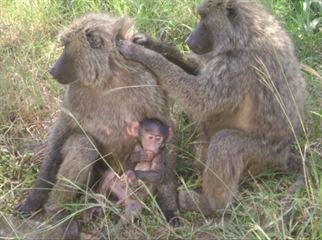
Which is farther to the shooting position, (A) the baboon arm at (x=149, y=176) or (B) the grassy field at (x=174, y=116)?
(A) the baboon arm at (x=149, y=176)

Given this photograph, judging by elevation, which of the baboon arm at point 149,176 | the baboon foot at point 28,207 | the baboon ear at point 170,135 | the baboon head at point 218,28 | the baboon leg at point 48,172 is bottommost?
the baboon foot at point 28,207

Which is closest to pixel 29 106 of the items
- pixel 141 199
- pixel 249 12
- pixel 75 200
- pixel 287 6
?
pixel 75 200

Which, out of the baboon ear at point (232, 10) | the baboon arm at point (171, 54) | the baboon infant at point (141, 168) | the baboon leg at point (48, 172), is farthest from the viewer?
the baboon arm at point (171, 54)

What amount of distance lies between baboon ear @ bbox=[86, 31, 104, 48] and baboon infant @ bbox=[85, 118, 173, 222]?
495 mm

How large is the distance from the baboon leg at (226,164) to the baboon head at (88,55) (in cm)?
74

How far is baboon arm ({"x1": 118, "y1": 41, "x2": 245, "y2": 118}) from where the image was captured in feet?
12.8

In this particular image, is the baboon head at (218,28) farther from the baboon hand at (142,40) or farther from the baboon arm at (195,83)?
the baboon hand at (142,40)

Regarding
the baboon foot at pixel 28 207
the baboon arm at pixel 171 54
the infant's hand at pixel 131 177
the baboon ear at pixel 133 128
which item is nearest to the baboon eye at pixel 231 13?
the baboon arm at pixel 171 54

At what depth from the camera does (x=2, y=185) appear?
4.23m

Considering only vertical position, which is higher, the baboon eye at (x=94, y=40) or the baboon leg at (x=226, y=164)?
the baboon eye at (x=94, y=40)

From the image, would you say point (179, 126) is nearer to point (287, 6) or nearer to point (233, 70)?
point (233, 70)

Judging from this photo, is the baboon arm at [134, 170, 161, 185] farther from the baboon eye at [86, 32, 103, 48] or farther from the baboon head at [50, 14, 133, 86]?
the baboon eye at [86, 32, 103, 48]

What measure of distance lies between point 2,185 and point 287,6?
285 centimetres

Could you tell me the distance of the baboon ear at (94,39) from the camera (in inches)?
152
